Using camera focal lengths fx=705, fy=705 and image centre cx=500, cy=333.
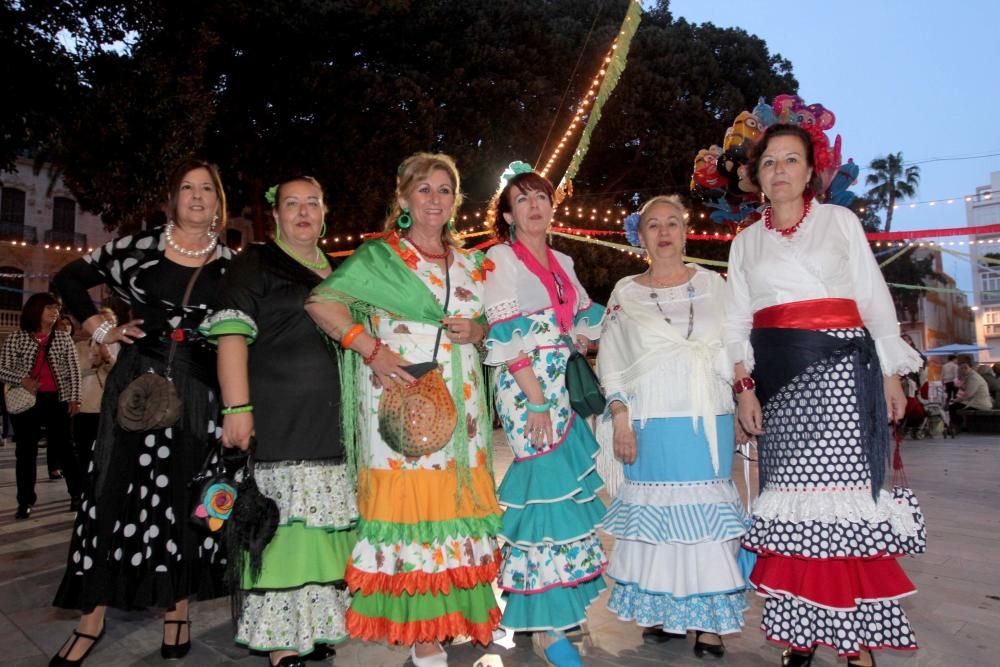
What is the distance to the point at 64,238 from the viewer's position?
3022 centimetres

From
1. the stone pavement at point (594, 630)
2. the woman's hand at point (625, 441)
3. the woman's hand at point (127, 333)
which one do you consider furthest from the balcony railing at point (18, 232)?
the woman's hand at point (625, 441)

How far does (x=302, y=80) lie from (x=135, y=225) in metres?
4.83

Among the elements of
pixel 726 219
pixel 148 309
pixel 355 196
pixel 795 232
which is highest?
pixel 355 196

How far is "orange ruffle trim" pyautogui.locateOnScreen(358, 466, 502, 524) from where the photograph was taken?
8.84 feet

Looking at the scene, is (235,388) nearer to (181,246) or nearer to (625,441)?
(181,246)

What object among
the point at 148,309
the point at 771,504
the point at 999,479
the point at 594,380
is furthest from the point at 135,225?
the point at 999,479

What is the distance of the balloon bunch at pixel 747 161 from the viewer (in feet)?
10.4

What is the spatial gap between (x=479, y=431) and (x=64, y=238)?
33.3m

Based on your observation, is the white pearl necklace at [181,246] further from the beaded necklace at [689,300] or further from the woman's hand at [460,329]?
the beaded necklace at [689,300]

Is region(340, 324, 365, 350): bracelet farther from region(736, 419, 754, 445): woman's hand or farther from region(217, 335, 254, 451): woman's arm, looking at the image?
region(736, 419, 754, 445): woman's hand

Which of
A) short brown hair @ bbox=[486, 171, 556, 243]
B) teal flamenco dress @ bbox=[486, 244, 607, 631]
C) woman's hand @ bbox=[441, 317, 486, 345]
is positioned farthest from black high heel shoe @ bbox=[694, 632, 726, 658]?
short brown hair @ bbox=[486, 171, 556, 243]

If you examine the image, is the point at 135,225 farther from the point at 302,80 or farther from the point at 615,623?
the point at 615,623

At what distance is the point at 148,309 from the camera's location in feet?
10.0

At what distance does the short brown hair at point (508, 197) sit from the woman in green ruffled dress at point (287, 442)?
93 centimetres
